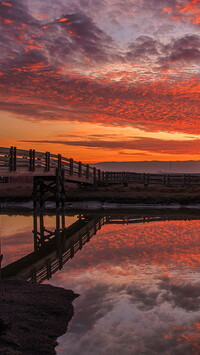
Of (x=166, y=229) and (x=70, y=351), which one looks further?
(x=166, y=229)

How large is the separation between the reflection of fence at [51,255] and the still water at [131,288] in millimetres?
250

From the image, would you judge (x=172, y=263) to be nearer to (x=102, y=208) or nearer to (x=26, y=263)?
(x=26, y=263)

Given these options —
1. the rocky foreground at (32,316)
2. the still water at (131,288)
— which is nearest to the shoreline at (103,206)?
the still water at (131,288)

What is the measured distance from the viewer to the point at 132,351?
6.28 meters

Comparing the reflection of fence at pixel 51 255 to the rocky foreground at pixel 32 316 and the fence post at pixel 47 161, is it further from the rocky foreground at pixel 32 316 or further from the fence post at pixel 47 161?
the fence post at pixel 47 161

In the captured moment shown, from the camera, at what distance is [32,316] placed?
7246 mm

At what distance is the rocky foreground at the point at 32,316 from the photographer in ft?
20.2

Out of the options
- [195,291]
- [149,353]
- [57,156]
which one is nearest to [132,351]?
[149,353]

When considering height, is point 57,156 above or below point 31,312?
above

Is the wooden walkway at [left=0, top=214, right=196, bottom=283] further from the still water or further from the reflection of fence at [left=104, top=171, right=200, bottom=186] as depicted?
the reflection of fence at [left=104, top=171, right=200, bottom=186]

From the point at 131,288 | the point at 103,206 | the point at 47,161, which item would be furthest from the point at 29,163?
the point at 131,288

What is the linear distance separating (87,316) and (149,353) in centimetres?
192

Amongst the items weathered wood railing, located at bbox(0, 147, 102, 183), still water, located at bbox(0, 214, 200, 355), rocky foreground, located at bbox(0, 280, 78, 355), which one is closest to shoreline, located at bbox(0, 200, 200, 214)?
weathered wood railing, located at bbox(0, 147, 102, 183)

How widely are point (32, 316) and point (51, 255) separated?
7061 millimetres
